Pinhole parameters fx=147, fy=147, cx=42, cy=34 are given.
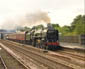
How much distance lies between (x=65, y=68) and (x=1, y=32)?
77.1 metres

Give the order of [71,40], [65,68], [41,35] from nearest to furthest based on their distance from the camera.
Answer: [65,68] → [41,35] → [71,40]

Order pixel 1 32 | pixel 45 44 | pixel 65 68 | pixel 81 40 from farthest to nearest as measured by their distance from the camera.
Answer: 1. pixel 1 32
2. pixel 81 40
3. pixel 45 44
4. pixel 65 68

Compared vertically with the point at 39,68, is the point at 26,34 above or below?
above

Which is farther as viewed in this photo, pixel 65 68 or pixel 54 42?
pixel 54 42

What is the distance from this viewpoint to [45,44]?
19406mm

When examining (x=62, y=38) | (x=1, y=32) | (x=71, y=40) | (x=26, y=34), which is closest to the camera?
(x=26, y=34)

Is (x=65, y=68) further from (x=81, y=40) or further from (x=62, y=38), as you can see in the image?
(x=62, y=38)

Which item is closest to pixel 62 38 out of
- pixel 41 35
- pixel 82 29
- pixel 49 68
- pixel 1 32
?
pixel 82 29

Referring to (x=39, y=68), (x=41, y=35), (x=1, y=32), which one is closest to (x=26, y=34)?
(x=41, y=35)

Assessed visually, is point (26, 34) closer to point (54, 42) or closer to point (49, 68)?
point (54, 42)

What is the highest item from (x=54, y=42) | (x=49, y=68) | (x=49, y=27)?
(x=49, y=27)

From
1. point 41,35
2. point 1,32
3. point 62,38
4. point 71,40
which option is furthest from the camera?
point 1,32

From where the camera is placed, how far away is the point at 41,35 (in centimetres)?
2066

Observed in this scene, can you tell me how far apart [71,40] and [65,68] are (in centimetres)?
2466
